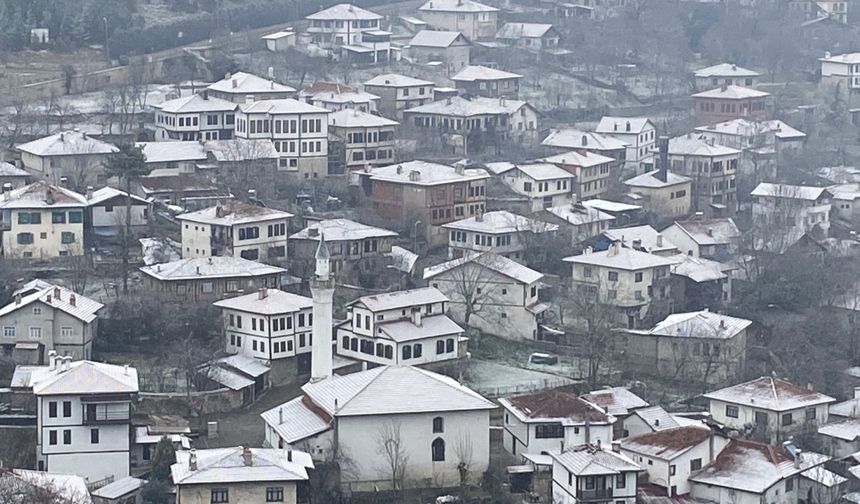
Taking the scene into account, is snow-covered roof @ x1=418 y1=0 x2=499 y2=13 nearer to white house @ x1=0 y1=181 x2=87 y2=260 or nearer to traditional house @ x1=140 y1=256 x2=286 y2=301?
white house @ x1=0 y1=181 x2=87 y2=260

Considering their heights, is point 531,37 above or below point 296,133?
above

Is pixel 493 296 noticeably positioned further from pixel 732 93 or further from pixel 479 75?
pixel 732 93

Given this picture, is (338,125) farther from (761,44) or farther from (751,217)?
(761,44)

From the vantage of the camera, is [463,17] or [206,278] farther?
[463,17]

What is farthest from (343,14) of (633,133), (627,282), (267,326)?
(267,326)

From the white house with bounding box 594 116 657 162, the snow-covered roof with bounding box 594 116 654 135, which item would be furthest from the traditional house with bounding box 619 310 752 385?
the snow-covered roof with bounding box 594 116 654 135

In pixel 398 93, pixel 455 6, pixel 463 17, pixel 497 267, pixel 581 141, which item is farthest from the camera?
pixel 455 6
